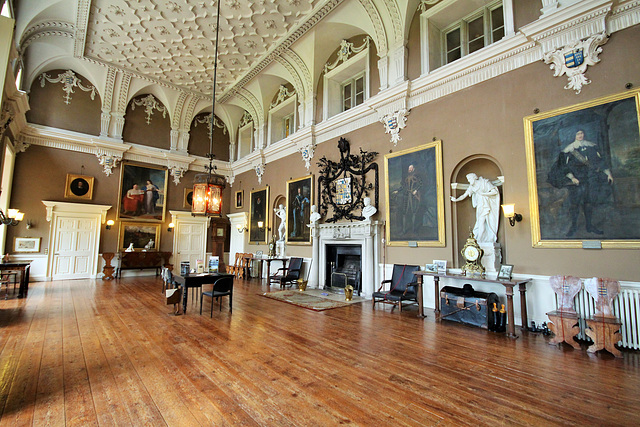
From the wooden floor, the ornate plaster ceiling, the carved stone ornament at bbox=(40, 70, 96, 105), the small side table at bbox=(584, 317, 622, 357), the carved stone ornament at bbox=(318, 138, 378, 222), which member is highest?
the ornate plaster ceiling

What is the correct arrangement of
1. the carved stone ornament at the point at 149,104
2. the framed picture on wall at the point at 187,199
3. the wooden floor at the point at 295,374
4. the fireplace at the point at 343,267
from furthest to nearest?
the framed picture on wall at the point at 187,199
the carved stone ornament at the point at 149,104
the fireplace at the point at 343,267
the wooden floor at the point at 295,374

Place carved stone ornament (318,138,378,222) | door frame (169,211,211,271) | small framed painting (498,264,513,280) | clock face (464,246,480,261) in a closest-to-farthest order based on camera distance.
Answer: small framed painting (498,264,513,280)
clock face (464,246,480,261)
carved stone ornament (318,138,378,222)
door frame (169,211,211,271)

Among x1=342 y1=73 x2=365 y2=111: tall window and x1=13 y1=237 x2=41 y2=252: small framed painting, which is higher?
x1=342 y1=73 x2=365 y2=111: tall window

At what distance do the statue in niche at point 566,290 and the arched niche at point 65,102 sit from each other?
48.8 ft

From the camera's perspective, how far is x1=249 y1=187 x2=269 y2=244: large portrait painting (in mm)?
12219

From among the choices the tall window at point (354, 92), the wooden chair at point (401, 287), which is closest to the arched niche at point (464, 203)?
the wooden chair at point (401, 287)

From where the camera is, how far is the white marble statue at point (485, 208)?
5797 millimetres

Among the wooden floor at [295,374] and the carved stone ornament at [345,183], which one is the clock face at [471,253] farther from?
the carved stone ornament at [345,183]

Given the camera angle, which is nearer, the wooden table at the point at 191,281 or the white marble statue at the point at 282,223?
the wooden table at the point at 191,281

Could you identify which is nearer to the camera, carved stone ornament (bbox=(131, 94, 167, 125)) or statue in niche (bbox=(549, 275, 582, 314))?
statue in niche (bbox=(549, 275, 582, 314))

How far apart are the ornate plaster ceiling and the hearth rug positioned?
7602 mm

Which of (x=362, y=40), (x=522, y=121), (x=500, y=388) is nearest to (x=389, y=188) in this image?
(x=522, y=121)

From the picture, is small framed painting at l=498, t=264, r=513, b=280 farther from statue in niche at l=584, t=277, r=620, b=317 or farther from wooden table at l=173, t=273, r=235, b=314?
wooden table at l=173, t=273, r=235, b=314

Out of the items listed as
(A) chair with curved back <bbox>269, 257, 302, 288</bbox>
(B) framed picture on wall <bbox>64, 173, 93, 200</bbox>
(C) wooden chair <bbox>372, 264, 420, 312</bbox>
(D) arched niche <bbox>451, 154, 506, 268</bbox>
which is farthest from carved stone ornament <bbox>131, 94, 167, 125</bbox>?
(D) arched niche <bbox>451, 154, 506, 268</bbox>
